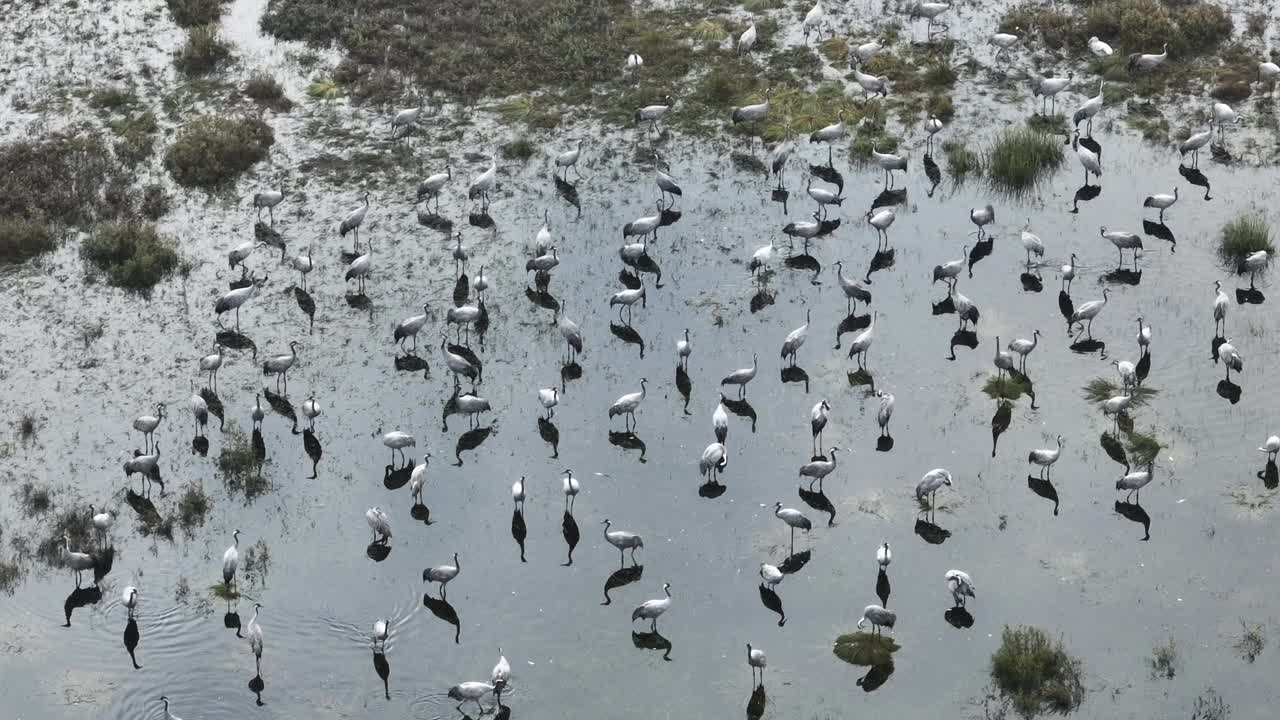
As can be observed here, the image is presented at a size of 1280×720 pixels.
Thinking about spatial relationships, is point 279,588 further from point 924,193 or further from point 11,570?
point 924,193

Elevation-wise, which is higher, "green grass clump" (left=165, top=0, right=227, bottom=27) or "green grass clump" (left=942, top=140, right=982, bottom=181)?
"green grass clump" (left=165, top=0, right=227, bottom=27)

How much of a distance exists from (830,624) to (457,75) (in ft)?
75.6

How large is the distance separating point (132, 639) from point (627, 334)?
1160 cm

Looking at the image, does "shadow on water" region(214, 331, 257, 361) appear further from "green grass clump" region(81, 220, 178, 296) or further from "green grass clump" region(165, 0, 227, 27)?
"green grass clump" region(165, 0, 227, 27)

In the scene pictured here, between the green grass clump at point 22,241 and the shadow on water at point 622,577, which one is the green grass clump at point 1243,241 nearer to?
the shadow on water at point 622,577

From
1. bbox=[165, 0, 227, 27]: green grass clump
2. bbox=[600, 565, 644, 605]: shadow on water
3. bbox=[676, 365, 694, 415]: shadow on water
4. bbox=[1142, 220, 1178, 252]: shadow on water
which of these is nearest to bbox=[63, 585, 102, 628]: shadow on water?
bbox=[600, 565, 644, 605]: shadow on water

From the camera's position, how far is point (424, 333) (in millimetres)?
30453

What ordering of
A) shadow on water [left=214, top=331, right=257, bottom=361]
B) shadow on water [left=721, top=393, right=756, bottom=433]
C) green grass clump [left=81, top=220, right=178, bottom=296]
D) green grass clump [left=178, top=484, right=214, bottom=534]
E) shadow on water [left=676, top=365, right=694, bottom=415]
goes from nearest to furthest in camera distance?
green grass clump [left=178, top=484, right=214, bottom=534]
shadow on water [left=721, top=393, right=756, bottom=433]
shadow on water [left=676, top=365, right=694, bottom=415]
shadow on water [left=214, top=331, right=257, bottom=361]
green grass clump [left=81, top=220, right=178, bottom=296]

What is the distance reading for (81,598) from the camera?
24109 mm

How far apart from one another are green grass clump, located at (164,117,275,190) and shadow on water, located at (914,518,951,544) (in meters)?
20.1

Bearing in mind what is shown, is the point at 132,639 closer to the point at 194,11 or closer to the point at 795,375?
the point at 795,375

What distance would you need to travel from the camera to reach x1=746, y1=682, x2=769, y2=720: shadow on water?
2147 cm

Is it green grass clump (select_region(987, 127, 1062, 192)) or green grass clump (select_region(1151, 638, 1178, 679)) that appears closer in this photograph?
green grass clump (select_region(1151, 638, 1178, 679))

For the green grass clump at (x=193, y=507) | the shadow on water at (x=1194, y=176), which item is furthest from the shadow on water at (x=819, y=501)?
the shadow on water at (x=1194, y=176)
